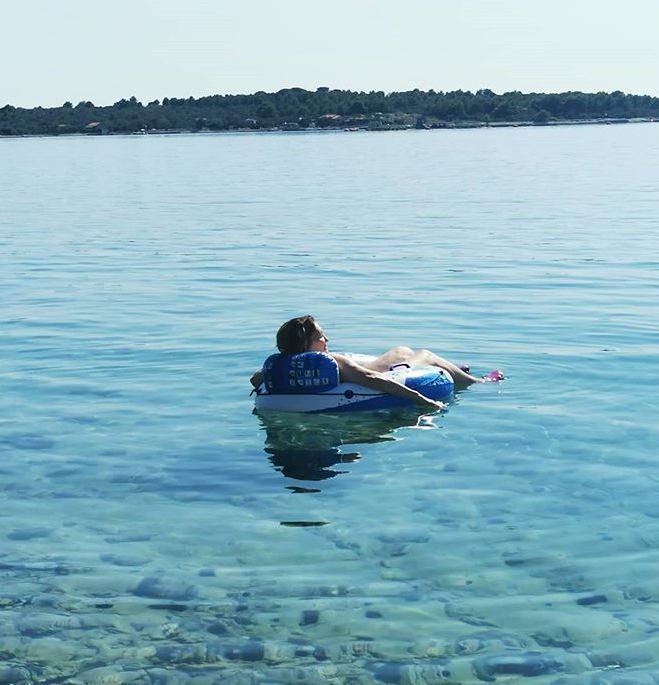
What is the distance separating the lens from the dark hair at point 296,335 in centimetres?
1106

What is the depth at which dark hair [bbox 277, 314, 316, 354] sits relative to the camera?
1106 centimetres

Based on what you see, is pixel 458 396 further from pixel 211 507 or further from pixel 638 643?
pixel 638 643

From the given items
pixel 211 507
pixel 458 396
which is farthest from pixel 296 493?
pixel 458 396

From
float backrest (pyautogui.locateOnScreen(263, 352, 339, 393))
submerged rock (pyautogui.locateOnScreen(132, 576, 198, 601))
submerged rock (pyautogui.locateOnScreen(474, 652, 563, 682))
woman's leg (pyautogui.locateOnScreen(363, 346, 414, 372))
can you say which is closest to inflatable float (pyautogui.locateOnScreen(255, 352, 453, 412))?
float backrest (pyautogui.locateOnScreen(263, 352, 339, 393))

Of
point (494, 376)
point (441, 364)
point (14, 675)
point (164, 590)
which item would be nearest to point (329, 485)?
point (164, 590)

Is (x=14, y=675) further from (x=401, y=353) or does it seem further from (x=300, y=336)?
(x=401, y=353)

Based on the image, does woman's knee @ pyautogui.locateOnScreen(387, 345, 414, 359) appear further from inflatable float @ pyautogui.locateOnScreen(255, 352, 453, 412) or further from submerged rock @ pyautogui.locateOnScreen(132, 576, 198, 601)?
submerged rock @ pyautogui.locateOnScreen(132, 576, 198, 601)

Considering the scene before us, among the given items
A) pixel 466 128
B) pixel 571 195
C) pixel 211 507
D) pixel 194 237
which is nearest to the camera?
pixel 211 507

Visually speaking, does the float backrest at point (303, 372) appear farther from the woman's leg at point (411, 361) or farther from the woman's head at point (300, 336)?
the woman's leg at point (411, 361)

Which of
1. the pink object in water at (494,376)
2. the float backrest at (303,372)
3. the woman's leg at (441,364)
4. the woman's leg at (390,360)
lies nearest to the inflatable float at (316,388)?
the float backrest at (303,372)

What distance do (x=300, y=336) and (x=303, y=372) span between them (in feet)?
1.21

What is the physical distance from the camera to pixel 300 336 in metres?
11.1

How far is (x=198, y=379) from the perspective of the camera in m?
13.4

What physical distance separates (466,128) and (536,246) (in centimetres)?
16868
